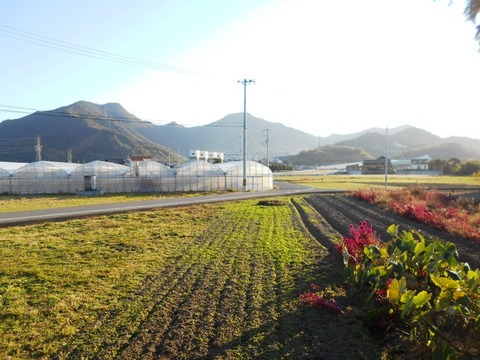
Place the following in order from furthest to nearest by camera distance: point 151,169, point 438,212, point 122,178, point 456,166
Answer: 1. point 456,166
2. point 151,169
3. point 122,178
4. point 438,212

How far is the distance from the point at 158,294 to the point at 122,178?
33.2m

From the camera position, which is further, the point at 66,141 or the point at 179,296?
the point at 66,141

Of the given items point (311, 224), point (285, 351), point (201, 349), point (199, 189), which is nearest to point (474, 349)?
point (285, 351)

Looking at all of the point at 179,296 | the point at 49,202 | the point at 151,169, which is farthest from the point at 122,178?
the point at 179,296

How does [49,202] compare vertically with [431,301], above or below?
below

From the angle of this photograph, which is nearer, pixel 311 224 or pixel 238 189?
pixel 311 224

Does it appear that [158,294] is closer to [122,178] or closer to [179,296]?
[179,296]

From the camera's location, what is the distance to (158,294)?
268 inches

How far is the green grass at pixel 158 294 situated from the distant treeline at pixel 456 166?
82.3m

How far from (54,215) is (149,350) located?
15647mm

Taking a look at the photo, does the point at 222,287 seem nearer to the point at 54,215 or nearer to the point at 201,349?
the point at 201,349

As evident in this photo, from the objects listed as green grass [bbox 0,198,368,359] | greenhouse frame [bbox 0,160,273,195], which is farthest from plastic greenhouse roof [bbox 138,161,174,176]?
green grass [bbox 0,198,368,359]

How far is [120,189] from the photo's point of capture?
38.1 m

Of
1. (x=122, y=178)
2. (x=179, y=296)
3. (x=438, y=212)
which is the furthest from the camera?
(x=122, y=178)
